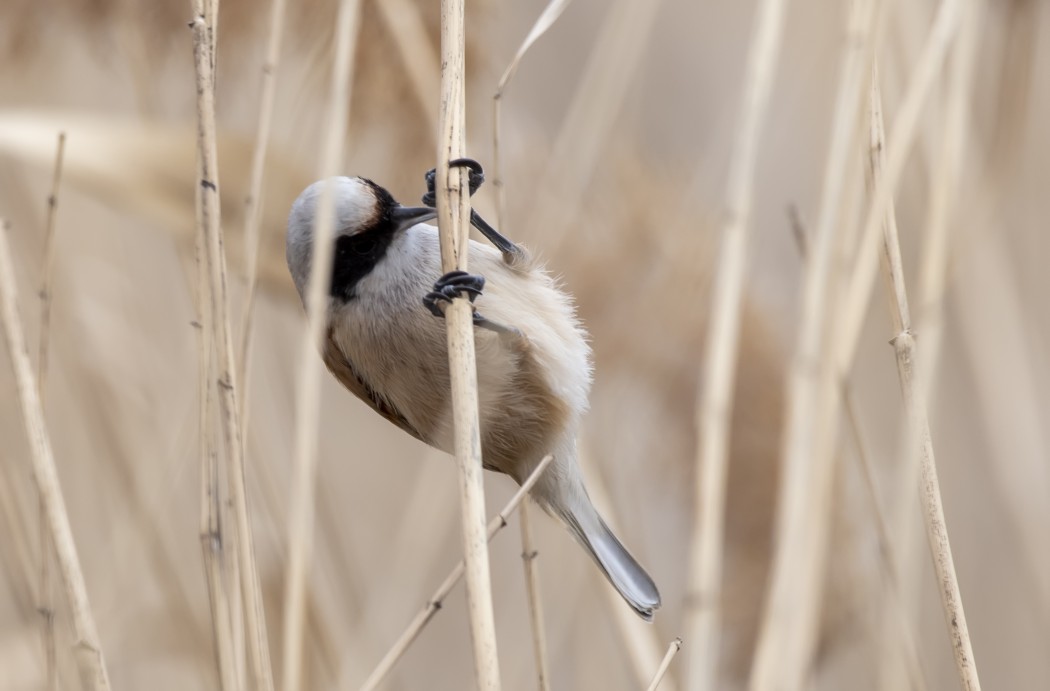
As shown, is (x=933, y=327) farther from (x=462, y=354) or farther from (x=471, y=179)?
(x=471, y=179)

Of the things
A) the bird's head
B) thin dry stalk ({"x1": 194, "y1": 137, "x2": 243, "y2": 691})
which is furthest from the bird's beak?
thin dry stalk ({"x1": 194, "y1": 137, "x2": 243, "y2": 691})

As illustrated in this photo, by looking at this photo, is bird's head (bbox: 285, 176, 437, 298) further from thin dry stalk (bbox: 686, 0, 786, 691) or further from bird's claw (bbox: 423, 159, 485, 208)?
thin dry stalk (bbox: 686, 0, 786, 691)

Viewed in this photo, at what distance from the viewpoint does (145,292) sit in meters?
2.26

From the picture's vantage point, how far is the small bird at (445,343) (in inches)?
59.4

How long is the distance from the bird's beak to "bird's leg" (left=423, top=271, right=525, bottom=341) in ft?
0.36

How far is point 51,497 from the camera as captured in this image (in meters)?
1.11

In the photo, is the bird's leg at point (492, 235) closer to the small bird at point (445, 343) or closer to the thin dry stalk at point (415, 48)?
the small bird at point (445, 343)

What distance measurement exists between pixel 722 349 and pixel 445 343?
0.60 meters

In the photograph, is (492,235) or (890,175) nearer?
(890,175)

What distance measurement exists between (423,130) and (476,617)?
3.37ft

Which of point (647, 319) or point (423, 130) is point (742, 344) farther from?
point (423, 130)

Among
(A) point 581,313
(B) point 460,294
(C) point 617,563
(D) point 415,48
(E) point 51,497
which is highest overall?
(D) point 415,48

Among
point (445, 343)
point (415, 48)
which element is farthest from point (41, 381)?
point (415, 48)

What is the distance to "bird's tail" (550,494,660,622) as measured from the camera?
1473mm
